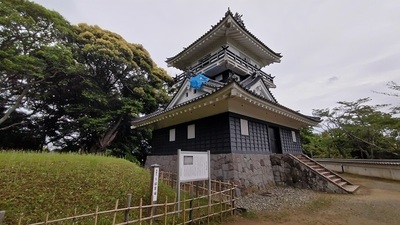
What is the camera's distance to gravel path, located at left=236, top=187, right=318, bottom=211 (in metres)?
6.44

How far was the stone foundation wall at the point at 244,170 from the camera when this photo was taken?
8039mm

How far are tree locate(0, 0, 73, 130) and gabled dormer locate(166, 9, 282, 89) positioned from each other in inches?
329

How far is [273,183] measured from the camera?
9656 mm

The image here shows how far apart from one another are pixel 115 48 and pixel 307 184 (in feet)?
54.8

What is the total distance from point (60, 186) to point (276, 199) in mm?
7326

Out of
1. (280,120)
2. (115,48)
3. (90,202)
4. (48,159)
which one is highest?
(115,48)

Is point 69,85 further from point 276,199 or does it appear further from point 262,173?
point 276,199

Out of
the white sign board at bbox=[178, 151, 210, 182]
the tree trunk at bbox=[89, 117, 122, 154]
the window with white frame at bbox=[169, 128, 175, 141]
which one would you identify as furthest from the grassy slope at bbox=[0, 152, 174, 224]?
the tree trunk at bbox=[89, 117, 122, 154]

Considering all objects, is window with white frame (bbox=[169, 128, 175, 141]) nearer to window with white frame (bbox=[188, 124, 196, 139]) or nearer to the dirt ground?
window with white frame (bbox=[188, 124, 196, 139])

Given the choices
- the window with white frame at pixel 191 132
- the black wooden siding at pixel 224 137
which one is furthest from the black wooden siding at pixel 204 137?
the window with white frame at pixel 191 132

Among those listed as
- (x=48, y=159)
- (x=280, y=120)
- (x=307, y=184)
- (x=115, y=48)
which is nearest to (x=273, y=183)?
(x=307, y=184)

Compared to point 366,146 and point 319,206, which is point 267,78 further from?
point 366,146

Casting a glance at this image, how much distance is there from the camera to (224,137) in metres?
8.84

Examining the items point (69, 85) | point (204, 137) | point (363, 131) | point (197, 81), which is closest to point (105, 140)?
point (69, 85)
